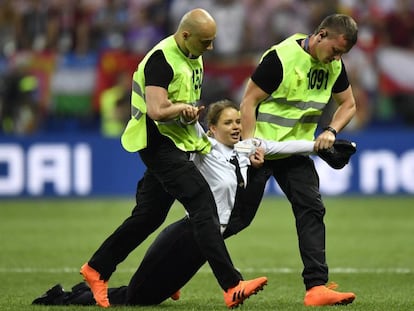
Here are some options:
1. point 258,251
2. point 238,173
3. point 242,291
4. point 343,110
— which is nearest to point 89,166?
point 258,251

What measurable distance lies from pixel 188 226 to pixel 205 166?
1.52ft

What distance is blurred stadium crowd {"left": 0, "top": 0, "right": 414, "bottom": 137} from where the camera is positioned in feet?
63.1

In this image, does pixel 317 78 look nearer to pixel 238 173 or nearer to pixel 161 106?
pixel 238 173

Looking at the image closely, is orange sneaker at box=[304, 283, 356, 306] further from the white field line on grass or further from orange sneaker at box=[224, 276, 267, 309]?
the white field line on grass

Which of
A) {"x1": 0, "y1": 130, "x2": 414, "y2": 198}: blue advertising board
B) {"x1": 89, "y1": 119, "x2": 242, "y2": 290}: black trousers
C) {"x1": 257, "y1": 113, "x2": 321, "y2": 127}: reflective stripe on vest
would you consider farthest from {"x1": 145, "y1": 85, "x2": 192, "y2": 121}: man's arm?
{"x1": 0, "y1": 130, "x2": 414, "y2": 198}: blue advertising board

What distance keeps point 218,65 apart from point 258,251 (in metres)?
7.55

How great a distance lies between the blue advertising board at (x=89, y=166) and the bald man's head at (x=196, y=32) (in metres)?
10.4

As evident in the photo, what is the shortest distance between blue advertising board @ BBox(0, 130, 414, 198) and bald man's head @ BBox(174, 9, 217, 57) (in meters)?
10.4

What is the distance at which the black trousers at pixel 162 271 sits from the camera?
766 cm

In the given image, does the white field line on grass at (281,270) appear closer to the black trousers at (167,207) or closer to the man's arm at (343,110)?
the man's arm at (343,110)

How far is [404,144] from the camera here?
58.9ft

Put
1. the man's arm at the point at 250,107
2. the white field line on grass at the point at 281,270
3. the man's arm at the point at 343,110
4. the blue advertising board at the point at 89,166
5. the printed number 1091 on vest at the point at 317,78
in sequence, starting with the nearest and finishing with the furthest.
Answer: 1. the man's arm at the point at 250,107
2. the printed number 1091 on vest at the point at 317,78
3. the man's arm at the point at 343,110
4. the white field line on grass at the point at 281,270
5. the blue advertising board at the point at 89,166

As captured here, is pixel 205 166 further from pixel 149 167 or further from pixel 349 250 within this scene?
pixel 349 250

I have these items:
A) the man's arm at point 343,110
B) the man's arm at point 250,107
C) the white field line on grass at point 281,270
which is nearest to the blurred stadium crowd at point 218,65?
the white field line on grass at point 281,270
